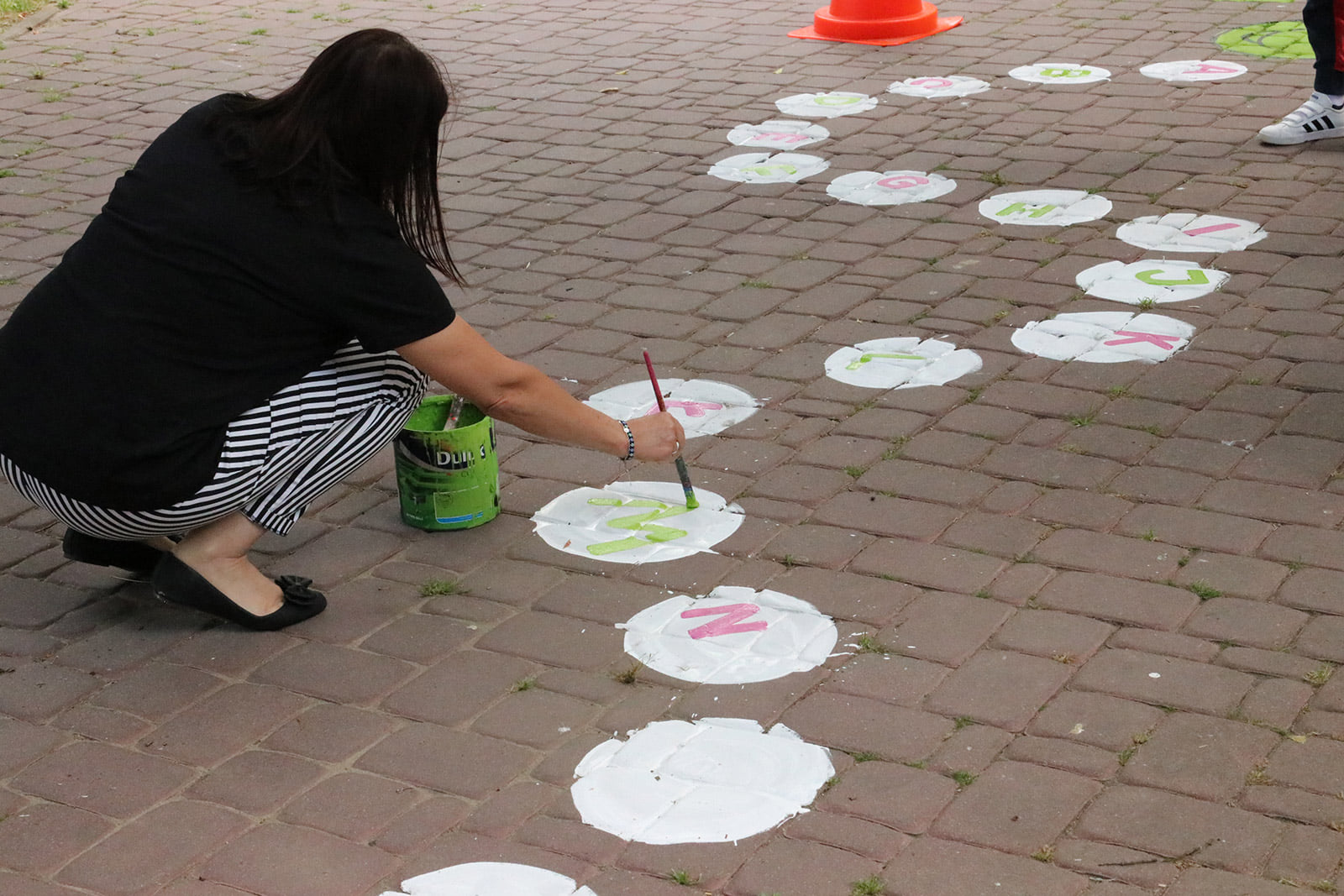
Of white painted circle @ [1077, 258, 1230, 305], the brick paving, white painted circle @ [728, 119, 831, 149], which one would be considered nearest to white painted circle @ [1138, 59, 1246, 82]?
the brick paving

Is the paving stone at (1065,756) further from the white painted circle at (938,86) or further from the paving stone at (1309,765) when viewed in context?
the white painted circle at (938,86)

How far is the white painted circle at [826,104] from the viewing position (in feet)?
21.2

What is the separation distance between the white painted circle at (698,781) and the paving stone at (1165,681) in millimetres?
568

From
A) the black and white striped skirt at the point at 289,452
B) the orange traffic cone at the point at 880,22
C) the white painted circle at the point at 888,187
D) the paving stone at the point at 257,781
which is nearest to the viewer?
the paving stone at the point at 257,781

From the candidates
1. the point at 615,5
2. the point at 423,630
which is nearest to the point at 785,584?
the point at 423,630

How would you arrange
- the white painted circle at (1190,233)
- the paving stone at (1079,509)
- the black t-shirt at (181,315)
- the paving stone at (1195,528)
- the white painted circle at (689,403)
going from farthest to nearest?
the white painted circle at (1190,233) < the white painted circle at (689,403) < the paving stone at (1079,509) < the paving stone at (1195,528) < the black t-shirt at (181,315)

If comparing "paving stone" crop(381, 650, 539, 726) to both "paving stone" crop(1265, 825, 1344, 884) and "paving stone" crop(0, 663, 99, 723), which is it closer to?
"paving stone" crop(0, 663, 99, 723)


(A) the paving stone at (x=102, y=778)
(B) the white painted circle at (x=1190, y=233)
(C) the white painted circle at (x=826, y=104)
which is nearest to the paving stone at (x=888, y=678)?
(A) the paving stone at (x=102, y=778)

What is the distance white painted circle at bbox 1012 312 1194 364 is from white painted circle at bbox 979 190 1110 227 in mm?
848

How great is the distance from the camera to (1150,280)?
4.53 m

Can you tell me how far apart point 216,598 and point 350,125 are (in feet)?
3.31

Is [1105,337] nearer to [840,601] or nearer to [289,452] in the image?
[840,601]

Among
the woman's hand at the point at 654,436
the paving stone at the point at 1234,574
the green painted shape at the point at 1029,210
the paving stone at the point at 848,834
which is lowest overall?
the paving stone at the point at 1234,574

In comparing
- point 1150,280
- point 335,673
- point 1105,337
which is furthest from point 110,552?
point 1150,280
